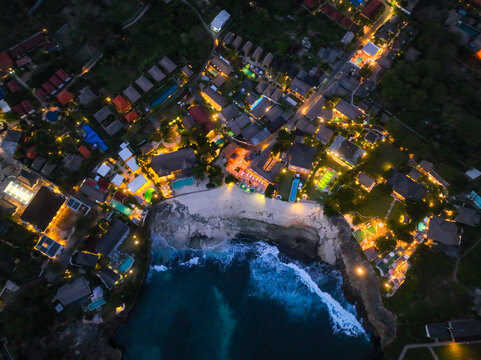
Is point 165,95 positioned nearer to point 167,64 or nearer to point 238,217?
point 167,64

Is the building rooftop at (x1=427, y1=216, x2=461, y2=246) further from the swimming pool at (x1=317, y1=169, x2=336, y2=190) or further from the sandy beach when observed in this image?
the swimming pool at (x1=317, y1=169, x2=336, y2=190)

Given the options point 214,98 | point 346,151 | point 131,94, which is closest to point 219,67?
point 214,98

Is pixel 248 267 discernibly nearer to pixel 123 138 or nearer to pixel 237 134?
pixel 237 134

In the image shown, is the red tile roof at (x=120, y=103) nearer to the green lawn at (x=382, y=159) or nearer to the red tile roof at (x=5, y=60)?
the red tile roof at (x=5, y=60)

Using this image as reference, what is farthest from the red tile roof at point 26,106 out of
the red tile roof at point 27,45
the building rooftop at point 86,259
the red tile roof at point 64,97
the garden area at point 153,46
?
the building rooftop at point 86,259

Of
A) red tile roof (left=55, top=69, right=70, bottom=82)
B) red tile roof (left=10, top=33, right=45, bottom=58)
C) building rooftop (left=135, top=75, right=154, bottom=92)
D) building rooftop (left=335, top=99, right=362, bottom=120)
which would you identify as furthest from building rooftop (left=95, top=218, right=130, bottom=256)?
building rooftop (left=335, top=99, right=362, bottom=120)

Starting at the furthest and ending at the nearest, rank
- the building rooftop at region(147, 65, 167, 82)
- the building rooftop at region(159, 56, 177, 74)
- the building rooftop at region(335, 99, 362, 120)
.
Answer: the building rooftop at region(159, 56, 177, 74), the building rooftop at region(147, 65, 167, 82), the building rooftop at region(335, 99, 362, 120)
